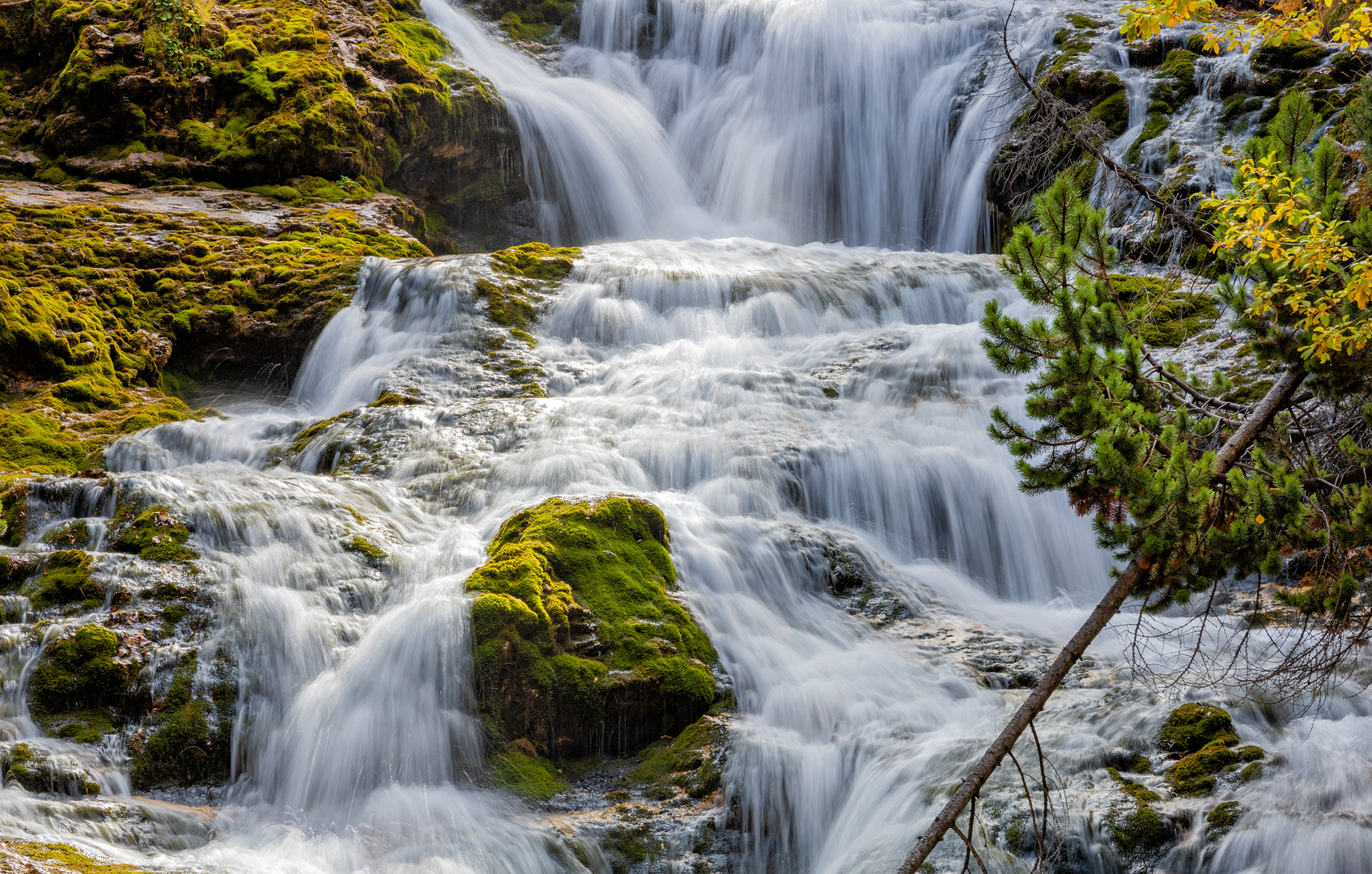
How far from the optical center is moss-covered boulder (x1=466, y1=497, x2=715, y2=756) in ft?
17.8

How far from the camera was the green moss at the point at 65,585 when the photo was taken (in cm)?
550

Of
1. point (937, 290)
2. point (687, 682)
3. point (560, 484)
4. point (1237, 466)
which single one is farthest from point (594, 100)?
point (1237, 466)

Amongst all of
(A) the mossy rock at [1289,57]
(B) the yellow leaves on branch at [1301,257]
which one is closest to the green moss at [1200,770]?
(B) the yellow leaves on branch at [1301,257]

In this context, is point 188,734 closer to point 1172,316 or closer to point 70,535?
point 70,535

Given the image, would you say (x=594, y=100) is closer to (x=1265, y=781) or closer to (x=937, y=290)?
(x=937, y=290)

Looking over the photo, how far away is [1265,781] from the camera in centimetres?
438

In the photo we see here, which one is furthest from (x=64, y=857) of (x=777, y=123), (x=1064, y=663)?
(x=777, y=123)

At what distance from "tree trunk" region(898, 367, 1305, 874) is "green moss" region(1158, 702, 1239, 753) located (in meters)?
1.85

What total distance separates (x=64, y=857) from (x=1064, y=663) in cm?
433

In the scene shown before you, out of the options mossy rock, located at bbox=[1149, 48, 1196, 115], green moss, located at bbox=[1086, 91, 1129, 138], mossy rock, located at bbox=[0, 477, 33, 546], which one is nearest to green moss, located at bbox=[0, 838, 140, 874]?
mossy rock, located at bbox=[0, 477, 33, 546]

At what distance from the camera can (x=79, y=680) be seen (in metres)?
5.10

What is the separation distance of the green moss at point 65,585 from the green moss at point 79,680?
34 centimetres

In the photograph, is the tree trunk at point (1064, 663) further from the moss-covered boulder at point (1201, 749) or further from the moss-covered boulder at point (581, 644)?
the moss-covered boulder at point (581, 644)

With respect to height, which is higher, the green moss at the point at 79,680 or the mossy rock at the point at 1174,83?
the mossy rock at the point at 1174,83
